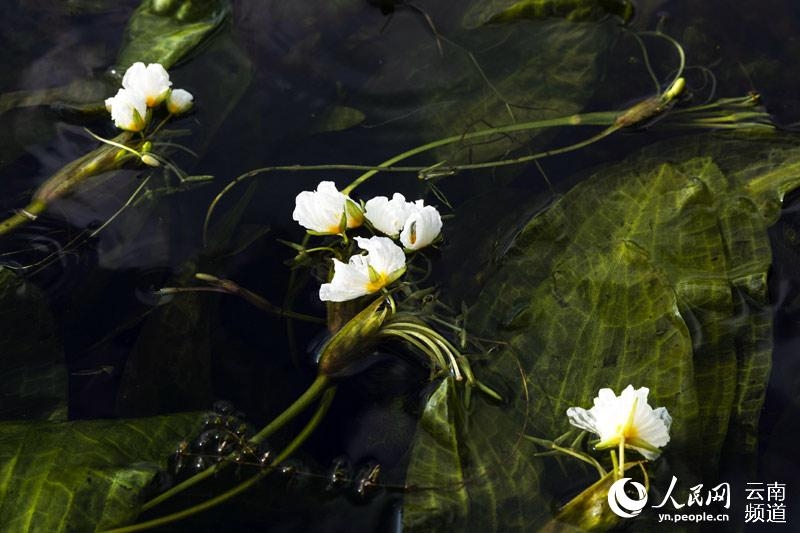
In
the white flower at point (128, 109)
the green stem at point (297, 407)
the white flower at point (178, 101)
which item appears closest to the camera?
the green stem at point (297, 407)

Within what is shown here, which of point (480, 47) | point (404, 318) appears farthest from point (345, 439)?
point (480, 47)

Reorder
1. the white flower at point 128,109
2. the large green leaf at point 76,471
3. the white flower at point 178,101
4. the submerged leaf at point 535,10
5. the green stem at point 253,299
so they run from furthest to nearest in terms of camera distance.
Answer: the submerged leaf at point 535,10, the white flower at point 178,101, the white flower at point 128,109, the green stem at point 253,299, the large green leaf at point 76,471

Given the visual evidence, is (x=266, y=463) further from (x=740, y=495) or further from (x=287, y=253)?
(x=740, y=495)

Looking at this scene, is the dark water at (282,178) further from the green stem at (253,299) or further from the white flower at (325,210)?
the white flower at (325,210)

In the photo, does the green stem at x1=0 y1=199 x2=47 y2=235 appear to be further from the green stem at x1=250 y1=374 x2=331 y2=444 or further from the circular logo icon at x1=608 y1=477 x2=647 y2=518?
the circular logo icon at x1=608 y1=477 x2=647 y2=518

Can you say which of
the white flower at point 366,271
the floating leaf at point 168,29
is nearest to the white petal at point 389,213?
the white flower at point 366,271

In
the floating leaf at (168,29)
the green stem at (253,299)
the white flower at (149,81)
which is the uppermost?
the floating leaf at (168,29)

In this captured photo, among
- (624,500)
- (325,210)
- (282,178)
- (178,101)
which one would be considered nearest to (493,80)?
(282,178)

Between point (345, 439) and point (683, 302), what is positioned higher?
point (683, 302)
